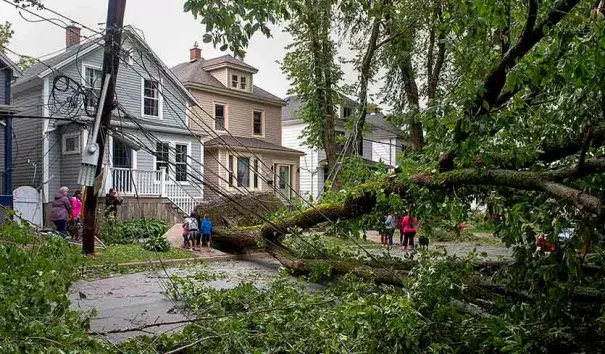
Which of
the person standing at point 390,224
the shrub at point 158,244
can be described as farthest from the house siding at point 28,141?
the person standing at point 390,224

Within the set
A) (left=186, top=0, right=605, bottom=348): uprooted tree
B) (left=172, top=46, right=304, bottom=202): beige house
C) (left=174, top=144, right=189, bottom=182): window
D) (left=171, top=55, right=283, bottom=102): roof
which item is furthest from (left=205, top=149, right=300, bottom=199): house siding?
(left=186, top=0, right=605, bottom=348): uprooted tree

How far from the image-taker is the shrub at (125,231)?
14305mm

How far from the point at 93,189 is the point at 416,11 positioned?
29.6 feet

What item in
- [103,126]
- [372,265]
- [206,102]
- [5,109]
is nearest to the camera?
[103,126]

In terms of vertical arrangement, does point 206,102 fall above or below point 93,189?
above

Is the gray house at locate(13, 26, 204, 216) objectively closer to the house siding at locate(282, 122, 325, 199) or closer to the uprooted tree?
the house siding at locate(282, 122, 325, 199)

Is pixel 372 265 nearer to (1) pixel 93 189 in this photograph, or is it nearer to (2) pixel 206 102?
(1) pixel 93 189

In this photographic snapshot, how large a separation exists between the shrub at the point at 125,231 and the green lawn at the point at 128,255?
0.64 meters

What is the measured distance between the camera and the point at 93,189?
27.4 ft

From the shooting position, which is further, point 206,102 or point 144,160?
point 206,102

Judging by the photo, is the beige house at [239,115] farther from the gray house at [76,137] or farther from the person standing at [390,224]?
the person standing at [390,224]

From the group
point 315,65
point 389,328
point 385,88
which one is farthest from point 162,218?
point 389,328

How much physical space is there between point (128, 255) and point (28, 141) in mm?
10429

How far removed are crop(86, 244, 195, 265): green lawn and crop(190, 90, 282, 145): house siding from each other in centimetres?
1098
